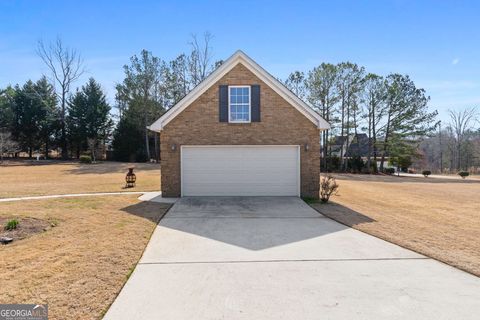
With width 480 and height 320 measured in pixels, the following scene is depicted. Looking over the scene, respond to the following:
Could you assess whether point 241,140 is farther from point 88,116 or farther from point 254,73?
point 88,116

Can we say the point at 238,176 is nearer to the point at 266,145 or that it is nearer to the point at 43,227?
the point at 266,145

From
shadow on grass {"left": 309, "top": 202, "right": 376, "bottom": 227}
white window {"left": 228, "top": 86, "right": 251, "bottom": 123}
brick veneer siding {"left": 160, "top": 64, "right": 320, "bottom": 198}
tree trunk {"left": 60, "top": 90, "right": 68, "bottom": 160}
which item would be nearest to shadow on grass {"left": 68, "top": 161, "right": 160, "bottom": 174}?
tree trunk {"left": 60, "top": 90, "right": 68, "bottom": 160}

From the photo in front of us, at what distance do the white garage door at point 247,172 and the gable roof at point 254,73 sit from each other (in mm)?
1682

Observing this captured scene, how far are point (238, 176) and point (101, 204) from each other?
5.67 m

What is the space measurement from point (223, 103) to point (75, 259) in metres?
9.26

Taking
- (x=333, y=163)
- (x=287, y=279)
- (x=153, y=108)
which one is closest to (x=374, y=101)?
(x=333, y=163)

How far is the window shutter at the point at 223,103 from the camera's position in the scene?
13.3m

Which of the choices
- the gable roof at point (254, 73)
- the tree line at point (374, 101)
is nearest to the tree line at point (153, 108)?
the tree line at point (374, 101)

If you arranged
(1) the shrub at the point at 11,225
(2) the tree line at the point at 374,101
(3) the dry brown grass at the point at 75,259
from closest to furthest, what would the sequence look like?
1. (3) the dry brown grass at the point at 75,259
2. (1) the shrub at the point at 11,225
3. (2) the tree line at the point at 374,101

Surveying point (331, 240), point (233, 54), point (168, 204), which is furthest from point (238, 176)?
point (331, 240)

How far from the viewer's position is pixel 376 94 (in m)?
38.8

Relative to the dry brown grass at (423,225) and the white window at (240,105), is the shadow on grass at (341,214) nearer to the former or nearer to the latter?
the dry brown grass at (423,225)

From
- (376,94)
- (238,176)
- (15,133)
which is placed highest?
(376,94)

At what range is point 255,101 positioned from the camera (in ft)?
43.5
